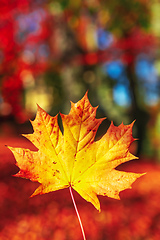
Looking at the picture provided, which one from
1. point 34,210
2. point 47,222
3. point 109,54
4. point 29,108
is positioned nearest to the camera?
point 47,222

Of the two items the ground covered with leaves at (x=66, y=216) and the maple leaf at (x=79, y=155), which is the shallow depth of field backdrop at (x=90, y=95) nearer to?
the ground covered with leaves at (x=66, y=216)

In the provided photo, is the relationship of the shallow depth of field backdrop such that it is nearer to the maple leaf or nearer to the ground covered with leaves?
the ground covered with leaves

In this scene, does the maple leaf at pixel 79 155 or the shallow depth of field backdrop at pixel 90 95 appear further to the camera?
the shallow depth of field backdrop at pixel 90 95

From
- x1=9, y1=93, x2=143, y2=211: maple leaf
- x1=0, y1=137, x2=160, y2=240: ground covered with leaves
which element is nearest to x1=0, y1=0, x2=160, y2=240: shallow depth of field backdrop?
x1=0, y1=137, x2=160, y2=240: ground covered with leaves

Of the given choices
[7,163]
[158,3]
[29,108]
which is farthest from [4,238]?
[29,108]

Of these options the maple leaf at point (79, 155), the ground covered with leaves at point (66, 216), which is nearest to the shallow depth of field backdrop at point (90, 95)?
the ground covered with leaves at point (66, 216)

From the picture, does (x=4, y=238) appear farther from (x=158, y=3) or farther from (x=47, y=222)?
(x=158, y=3)
